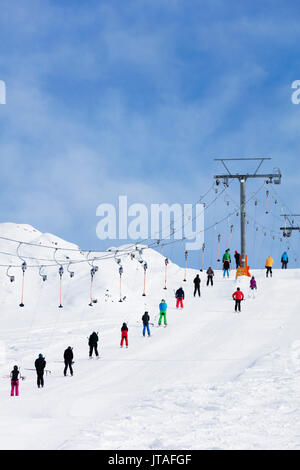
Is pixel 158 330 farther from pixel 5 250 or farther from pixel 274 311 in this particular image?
pixel 5 250

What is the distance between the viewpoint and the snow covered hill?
12.7m

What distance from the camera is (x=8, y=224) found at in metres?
64.1

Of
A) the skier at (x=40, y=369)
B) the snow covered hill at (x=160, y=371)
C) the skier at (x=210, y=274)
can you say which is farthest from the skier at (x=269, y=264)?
the skier at (x=40, y=369)

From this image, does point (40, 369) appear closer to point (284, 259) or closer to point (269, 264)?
point (269, 264)

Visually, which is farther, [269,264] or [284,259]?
[284,259]

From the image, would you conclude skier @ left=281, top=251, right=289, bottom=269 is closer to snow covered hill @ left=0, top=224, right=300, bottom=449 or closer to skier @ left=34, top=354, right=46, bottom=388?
snow covered hill @ left=0, top=224, right=300, bottom=449

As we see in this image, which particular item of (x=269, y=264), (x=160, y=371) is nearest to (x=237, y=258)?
(x=269, y=264)

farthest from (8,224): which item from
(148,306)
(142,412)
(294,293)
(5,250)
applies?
(142,412)

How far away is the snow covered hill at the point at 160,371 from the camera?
41.8ft

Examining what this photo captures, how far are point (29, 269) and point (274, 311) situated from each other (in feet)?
92.9

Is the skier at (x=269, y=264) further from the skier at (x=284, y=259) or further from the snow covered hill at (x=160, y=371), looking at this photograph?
the skier at (x=284, y=259)

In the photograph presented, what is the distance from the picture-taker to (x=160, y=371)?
2169 centimetres

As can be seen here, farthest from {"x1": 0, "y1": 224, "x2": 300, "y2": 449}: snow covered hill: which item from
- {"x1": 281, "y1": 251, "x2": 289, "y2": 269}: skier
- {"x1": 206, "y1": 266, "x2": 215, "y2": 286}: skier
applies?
{"x1": 281, "y1": 251, "x2": 289, "y2": 269}: skier
